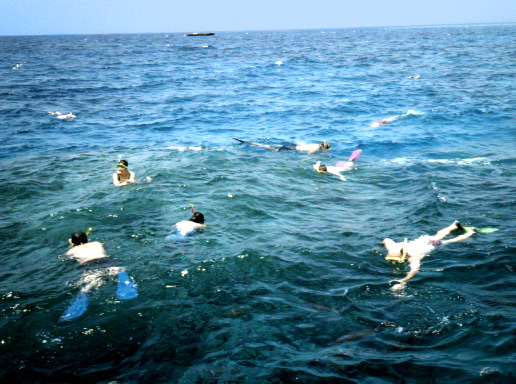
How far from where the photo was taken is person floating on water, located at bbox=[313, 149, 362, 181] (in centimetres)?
1645

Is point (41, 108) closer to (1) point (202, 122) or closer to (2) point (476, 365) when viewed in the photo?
(1) point (202, 122)

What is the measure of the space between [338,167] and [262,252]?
7999 millimetres

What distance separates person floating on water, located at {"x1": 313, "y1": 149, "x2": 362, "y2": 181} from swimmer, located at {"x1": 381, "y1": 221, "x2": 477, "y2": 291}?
5.75 meters

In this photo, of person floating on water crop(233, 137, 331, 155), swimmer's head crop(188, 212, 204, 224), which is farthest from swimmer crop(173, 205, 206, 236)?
person floating on water crop(233, 137, 331, 155)

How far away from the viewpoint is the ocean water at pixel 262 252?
21.9ft

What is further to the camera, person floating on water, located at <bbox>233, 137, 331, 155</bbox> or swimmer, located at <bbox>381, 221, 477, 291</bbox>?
person floating on water, located at <bbox>233, 137, 331, 155</bbox>

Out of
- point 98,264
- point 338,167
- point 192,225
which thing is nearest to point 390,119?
point 338,167

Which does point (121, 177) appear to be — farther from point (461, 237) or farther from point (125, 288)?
point (461, 237)

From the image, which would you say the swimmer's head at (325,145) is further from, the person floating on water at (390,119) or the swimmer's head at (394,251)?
the swimmer's head at (394,251)

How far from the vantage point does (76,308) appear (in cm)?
808

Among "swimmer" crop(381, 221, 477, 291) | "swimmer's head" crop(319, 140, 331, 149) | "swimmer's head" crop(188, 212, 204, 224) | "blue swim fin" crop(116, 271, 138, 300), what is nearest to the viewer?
"blue swim fin" crop(116, 271, 138, 300)

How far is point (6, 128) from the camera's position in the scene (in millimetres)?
24797

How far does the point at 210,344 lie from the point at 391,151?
15.6m

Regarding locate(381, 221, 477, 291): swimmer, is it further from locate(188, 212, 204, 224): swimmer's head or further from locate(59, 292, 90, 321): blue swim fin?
locate(59, 292, 90, 321): blue swim fin
